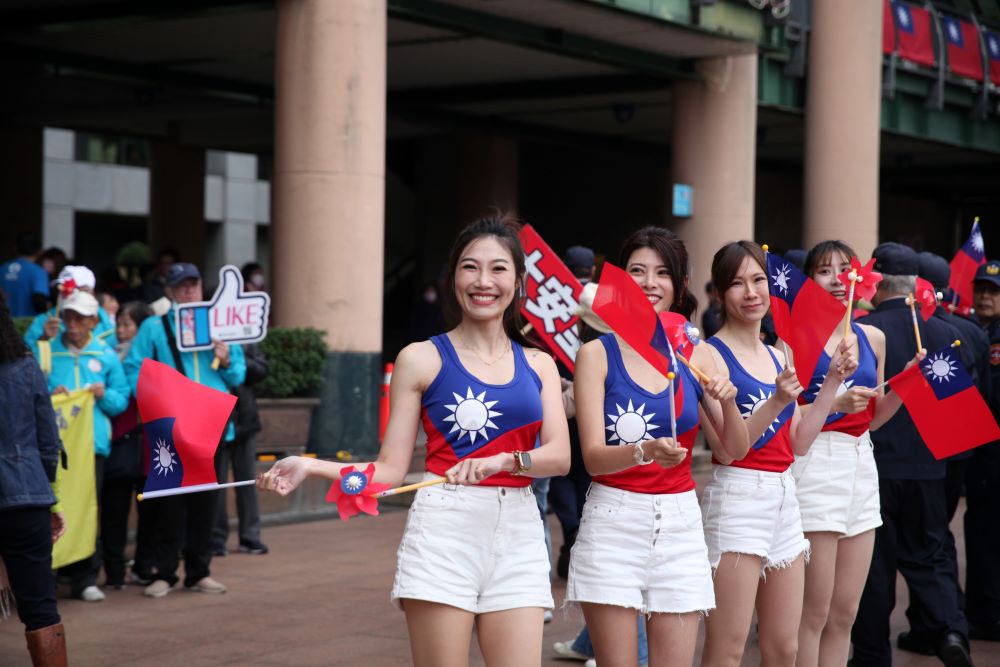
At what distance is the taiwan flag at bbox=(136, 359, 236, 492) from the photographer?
187 inches

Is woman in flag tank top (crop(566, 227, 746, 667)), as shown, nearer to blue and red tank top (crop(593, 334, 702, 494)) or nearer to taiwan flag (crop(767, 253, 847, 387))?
blue and red tank top (crop(593, 334, 702, 494))

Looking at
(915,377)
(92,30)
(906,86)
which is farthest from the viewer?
(906,86)

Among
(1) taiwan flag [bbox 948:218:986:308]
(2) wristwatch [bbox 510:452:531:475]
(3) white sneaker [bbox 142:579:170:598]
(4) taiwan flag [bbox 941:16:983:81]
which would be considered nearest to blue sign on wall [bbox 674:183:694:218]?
(4) taiwan flag [bbox 941:16:983:81]

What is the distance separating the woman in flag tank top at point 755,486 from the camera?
16.6 ft

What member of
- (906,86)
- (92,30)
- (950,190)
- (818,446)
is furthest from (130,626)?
(950,190)

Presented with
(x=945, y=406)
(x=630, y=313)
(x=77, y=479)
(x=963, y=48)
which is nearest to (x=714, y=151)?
(x=963, y=48)

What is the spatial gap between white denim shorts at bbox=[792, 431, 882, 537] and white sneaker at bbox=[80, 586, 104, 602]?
4.71 meters

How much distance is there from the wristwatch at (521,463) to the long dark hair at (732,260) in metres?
1.39

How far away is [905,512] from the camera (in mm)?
6961

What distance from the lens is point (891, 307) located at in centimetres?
686

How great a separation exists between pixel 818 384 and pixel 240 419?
5012mm

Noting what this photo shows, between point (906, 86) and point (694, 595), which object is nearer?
point (694, 595)

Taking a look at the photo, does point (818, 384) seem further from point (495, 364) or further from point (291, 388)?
point (291, 388)

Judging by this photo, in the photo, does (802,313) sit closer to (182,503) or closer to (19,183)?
(182,503)
